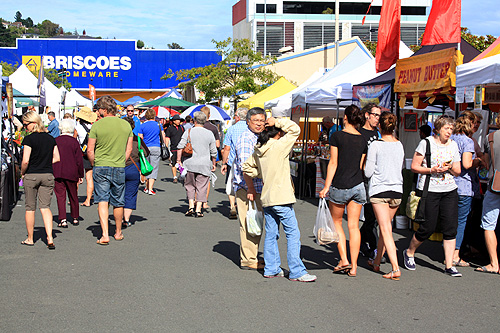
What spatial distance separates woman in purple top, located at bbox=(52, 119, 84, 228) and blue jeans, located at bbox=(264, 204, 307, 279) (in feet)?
14.7

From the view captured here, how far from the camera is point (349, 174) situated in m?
6.38

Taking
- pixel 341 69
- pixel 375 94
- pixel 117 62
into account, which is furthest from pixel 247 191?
pixel 117 62

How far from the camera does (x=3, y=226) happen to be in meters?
9.65

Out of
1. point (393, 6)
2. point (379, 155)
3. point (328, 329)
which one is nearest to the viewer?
point (328, 329)

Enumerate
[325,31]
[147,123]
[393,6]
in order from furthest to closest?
[325,31]
[147,123]
[393,6]

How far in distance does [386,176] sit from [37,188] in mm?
4521

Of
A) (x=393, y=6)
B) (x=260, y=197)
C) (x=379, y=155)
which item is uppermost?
(x=393, y=6)

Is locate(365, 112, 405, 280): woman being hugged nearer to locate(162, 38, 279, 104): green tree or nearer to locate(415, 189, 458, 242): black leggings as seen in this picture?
locate(415, 189, 458, 242): black leggings

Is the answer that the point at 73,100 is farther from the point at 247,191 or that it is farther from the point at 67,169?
the point at 247,191

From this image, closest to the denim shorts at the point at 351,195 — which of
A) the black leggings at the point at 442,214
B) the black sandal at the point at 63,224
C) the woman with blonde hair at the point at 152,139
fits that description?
the black leggings at the point at 442,214

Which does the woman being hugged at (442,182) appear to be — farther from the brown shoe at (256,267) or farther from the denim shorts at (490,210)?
the brown shoe at (256,267)

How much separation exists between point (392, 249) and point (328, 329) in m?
1.85

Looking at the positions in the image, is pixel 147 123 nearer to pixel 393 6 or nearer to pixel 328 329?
pixel 393 6

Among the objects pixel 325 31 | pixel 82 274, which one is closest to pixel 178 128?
pixel 82 274
